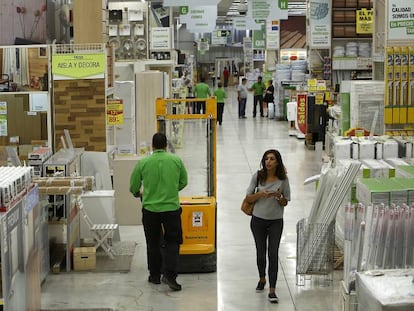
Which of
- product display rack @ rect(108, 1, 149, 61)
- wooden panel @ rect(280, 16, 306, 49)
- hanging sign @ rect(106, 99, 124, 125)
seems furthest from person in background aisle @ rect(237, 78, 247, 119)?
hanging sign @ rect(106, 99, 124, 125)

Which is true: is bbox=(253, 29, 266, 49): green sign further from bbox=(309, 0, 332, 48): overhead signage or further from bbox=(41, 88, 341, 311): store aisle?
bbox=(41, 88, 341, 311): store aisle

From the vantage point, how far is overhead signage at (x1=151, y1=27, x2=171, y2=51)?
19.4 m

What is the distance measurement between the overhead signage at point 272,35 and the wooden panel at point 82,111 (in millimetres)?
20965

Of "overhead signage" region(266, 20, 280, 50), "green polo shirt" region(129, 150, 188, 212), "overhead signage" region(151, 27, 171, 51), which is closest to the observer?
"green polo shirt" region(129, 150, 188, 212)

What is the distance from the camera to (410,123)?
9.88 meters

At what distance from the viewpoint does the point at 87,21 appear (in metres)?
10.9

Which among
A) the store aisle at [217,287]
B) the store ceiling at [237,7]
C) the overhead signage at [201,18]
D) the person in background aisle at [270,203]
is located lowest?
the store aisle at [217,287]

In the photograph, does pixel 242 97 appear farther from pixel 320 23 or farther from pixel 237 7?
pixel 237 7

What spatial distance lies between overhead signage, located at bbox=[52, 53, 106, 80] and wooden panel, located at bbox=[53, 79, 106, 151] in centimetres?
17

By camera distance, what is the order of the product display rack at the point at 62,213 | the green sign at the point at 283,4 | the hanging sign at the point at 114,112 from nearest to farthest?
1. the product display rack at the point at 62,213
2. the hanging sign at the point at 114,112
3. the green sign at the point at 283,4

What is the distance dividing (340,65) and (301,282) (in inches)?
505

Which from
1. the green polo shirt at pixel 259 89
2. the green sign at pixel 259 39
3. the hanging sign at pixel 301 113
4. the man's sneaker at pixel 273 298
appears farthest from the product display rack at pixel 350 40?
the green sign at pixel 259 39

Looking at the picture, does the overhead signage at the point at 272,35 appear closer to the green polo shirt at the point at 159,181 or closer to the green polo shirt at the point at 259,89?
the green polo shirt at the point at 259,89

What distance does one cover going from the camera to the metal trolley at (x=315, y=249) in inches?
303
